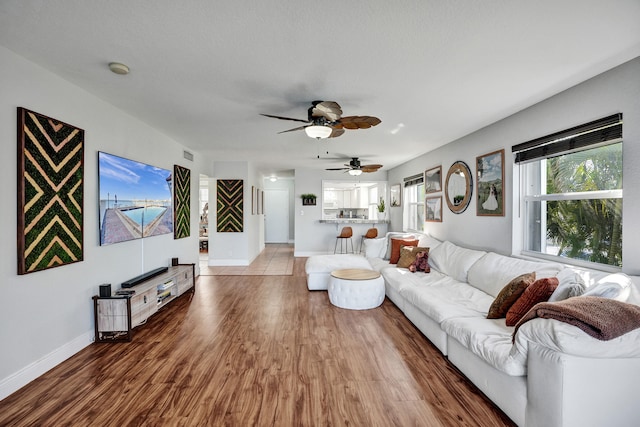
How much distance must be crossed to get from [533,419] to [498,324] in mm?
745

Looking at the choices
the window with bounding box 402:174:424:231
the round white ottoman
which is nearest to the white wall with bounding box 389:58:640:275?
the window with bounding box 402:174:424:231

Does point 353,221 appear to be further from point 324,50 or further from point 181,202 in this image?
point 324,50

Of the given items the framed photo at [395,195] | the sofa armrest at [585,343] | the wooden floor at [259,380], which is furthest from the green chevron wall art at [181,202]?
the framed photo at [395,195]

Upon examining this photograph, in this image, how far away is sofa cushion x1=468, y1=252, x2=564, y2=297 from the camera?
264 centimetres

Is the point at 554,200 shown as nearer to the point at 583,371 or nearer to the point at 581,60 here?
the point at 581,60

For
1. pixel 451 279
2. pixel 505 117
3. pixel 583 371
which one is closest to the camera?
pixel 583 371

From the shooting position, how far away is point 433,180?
5395 millimetres

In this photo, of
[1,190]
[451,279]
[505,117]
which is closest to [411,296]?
[451,279]

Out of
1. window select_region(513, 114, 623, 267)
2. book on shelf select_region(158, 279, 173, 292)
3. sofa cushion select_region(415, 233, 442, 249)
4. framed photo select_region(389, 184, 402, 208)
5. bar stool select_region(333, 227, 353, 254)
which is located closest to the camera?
window select_region(513, 114, 623, 267)

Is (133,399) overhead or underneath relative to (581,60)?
underneath

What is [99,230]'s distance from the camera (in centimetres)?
Answer: 297

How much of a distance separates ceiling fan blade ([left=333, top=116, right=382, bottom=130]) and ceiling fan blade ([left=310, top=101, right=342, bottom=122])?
128 mm

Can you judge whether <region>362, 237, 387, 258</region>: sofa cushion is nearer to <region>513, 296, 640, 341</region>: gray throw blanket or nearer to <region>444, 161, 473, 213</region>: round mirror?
<region>444, 161, 473, 213</region>: round mirror

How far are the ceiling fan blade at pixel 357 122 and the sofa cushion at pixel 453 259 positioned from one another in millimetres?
2146
